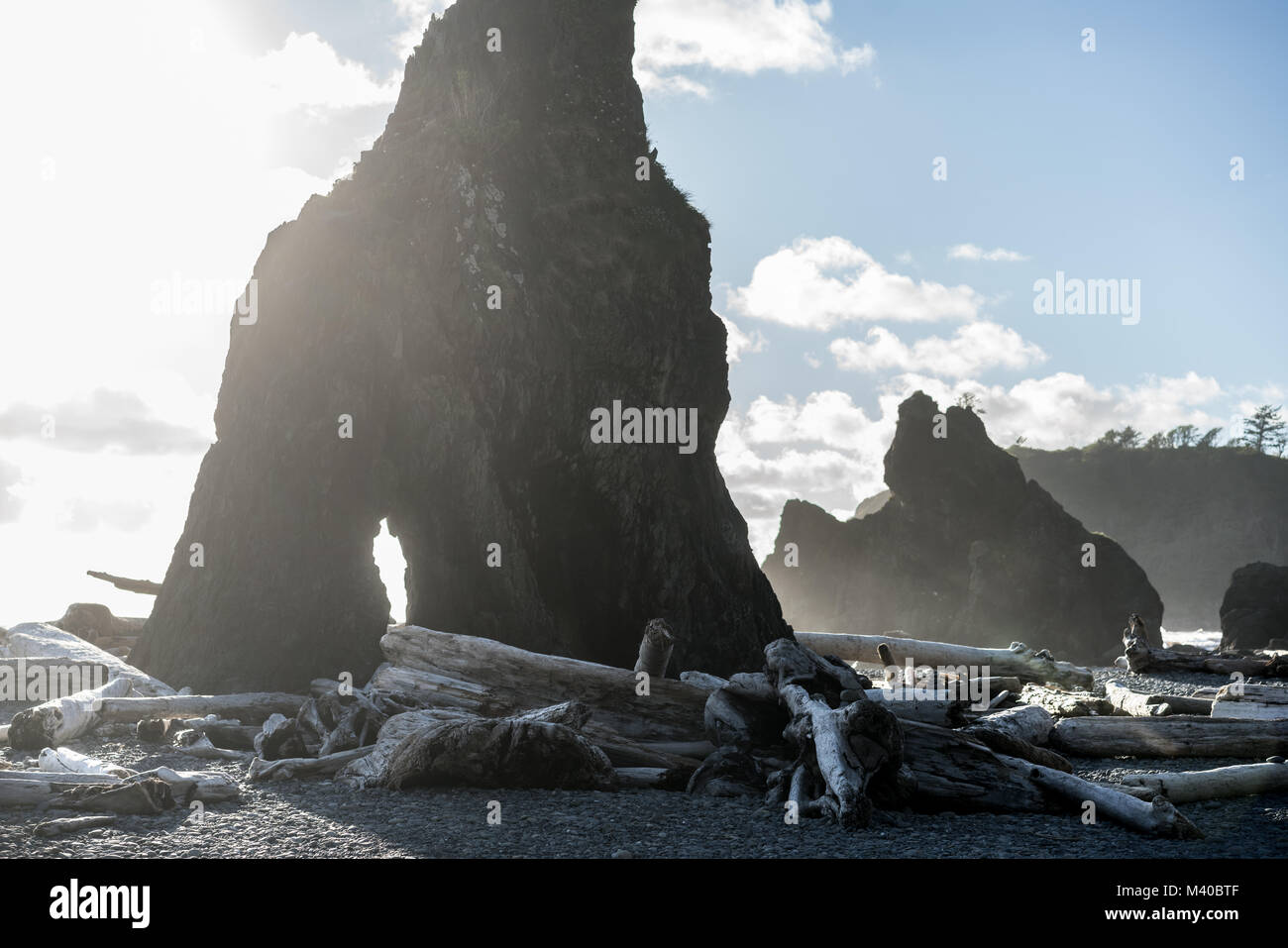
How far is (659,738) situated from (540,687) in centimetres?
223

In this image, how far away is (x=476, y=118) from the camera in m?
25.8

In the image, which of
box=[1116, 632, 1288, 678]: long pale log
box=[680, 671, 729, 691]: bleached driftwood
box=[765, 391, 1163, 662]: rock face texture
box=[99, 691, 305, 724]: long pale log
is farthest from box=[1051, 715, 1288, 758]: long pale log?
box=[765, 391, 1163, 662]: rock face texture

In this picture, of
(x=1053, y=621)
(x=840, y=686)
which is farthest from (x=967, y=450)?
(x=840, y=686)

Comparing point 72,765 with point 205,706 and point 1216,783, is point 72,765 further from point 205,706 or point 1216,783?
point 1216,783

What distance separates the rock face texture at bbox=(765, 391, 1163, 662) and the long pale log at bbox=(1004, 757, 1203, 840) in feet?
185

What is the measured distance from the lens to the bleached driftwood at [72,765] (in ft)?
40.5

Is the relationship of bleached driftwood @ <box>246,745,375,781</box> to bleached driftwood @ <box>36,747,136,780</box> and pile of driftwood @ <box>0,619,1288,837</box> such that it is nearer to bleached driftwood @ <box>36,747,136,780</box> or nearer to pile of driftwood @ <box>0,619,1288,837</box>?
pile of driftwood @ <box>0,619,1288,837</box>

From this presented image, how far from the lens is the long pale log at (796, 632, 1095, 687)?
24625 mm

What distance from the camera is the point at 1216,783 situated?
467 inches

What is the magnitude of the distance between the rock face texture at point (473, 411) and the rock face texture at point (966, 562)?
46479 mm

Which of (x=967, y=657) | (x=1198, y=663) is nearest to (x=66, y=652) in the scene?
(x=967, y=657)

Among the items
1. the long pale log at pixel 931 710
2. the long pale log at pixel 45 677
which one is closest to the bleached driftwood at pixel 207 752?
the long pale log at pixel 45 677
